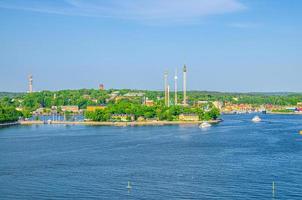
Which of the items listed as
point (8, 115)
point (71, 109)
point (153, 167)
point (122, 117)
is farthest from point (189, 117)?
point (153, 167)

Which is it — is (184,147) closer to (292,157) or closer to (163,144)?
(163,144)

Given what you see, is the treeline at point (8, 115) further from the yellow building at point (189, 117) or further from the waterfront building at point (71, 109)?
the waterfront building at point (71, 109)

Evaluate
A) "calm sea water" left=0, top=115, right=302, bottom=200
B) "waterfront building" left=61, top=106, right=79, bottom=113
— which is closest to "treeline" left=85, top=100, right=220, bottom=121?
"waterfront building" left=61, top=106, right=79, bottom=113

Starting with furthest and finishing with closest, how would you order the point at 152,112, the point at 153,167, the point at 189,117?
1. the point at 152,112
2. the point at 189,117
3. the point at 153,167

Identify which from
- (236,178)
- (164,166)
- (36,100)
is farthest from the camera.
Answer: (36,100)

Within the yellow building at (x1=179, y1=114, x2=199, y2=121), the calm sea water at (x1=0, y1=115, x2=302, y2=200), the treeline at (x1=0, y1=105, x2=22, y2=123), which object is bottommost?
the calm sea water at (x1=0, y1=115, x2=302, y2=200)

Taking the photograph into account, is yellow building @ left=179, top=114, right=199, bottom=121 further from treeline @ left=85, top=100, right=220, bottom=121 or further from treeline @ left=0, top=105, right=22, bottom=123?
treeline @ left=0, top=105, right=22, bottom=123

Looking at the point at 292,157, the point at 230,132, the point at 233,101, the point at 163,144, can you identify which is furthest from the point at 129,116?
the point at 233,101

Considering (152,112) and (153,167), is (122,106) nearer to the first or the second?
(152,112)
